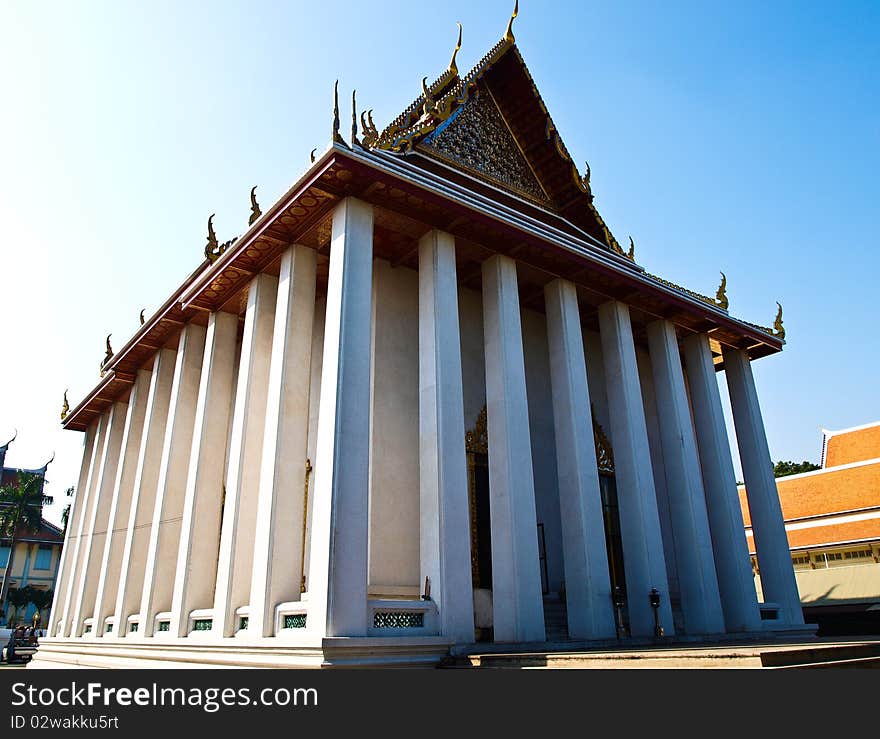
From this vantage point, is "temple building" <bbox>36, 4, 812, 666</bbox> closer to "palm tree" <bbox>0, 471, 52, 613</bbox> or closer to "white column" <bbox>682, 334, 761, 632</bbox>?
"white column" <bbox>682, 334, 761, 632</bbox>

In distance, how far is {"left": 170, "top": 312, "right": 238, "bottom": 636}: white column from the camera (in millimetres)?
9320

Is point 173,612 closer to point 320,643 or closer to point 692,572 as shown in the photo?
point 320,643

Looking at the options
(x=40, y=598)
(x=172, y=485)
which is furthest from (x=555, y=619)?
(x=40, y=598)

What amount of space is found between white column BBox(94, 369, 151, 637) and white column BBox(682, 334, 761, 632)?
1021 centimetres

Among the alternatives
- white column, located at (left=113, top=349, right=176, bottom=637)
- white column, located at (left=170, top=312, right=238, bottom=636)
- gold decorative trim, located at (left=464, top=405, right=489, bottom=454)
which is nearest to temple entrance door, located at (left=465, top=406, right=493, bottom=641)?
gold decorative trim, located at (left=464, top=405, right=489, bottom=454)

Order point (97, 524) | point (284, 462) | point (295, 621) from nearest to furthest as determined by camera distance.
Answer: point (295, 621) → point (284, 462) → point (97, 524)

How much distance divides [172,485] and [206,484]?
1242 mm

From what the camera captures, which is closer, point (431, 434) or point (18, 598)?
point (431, 434)

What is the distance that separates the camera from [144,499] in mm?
11945

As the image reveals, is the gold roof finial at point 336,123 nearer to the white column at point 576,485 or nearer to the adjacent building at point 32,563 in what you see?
the white column at point 576,485

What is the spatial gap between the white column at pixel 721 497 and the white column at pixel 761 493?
37.9 inches

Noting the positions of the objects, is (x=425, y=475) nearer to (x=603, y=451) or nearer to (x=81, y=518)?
(x=603, y=451)

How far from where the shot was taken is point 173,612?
30.7ft

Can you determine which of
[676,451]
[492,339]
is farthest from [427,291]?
[676,451]
